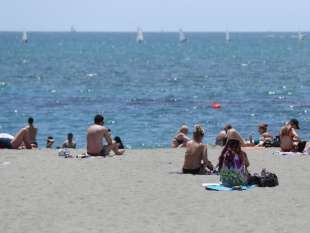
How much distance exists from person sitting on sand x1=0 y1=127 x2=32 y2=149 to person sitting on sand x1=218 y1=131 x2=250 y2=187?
7.27 m

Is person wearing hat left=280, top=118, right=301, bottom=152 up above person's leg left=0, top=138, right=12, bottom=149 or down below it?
above

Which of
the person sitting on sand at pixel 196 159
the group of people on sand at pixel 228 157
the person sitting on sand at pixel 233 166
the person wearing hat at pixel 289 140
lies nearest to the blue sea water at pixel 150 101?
the person wearing hat at pixel 289 140

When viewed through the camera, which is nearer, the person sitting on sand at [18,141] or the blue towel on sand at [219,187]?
the blue towel on sand at [219,187]

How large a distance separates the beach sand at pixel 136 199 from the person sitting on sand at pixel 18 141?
7.94 feet

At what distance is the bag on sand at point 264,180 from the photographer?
1429 cm

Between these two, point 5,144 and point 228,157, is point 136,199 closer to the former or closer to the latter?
point 228,157

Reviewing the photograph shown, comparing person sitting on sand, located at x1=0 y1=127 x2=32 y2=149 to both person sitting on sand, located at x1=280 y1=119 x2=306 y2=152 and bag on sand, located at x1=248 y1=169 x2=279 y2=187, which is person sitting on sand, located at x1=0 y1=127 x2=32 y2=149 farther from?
bag on sand, located at x1=248 y1=169 x2=279 y2=187

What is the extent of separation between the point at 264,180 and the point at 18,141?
780 centimetres

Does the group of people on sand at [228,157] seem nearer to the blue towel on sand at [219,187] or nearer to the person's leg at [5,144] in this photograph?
the blue towel on sand at [219,187]

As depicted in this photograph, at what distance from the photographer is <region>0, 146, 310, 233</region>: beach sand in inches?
440

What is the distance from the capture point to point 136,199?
42.9 ft

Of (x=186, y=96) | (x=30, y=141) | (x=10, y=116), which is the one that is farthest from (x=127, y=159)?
(x=186, y=96)

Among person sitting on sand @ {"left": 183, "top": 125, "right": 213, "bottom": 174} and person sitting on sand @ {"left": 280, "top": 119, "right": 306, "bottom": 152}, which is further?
person sitting on sand @ {"left": 280, "top": 119, "right": 306, "bottom": 152}

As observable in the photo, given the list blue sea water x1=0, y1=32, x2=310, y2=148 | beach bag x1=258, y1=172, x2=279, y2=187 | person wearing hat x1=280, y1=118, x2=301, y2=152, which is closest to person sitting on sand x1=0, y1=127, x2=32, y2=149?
person wearing hat x1=280, y1=118, x2=301, y2=152
